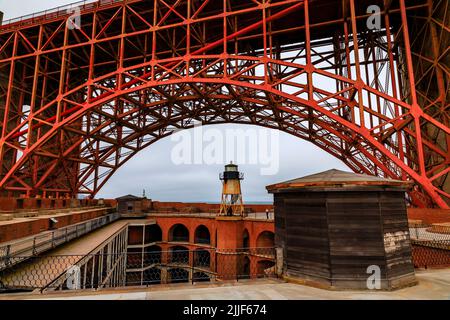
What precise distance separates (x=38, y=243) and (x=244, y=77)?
45.2 ft

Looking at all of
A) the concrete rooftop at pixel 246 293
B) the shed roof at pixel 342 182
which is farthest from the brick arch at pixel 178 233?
the shed roof at pixel 342 182

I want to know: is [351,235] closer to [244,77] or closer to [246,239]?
[244,77]

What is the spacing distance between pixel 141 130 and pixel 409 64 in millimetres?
25218

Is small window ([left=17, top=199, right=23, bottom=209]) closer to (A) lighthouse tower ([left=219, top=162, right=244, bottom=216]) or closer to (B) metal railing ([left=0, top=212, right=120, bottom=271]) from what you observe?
(B) metal railing ([left=0, top=212, right=120, bottom=271])

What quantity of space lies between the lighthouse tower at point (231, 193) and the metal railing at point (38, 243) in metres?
12.0

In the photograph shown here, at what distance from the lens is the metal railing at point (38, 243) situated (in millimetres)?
7245

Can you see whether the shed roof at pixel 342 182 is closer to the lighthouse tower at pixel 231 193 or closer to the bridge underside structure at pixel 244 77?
the bridge underside structure at pixel 244 77

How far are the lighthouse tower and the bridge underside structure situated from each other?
705 centimetres

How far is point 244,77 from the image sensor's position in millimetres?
16219
